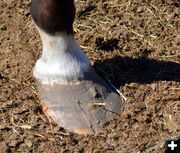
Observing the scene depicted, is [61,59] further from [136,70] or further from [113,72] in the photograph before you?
[136,70]

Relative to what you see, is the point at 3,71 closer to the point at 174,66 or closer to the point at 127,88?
the point at 127,88

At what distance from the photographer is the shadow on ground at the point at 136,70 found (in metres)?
3.39

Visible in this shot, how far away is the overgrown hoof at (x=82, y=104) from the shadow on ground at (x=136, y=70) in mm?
173

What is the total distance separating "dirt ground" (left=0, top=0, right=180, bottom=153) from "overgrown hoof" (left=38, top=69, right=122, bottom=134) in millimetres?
48

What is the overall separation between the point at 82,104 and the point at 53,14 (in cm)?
53

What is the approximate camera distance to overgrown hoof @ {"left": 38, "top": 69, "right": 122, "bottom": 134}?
3090mm

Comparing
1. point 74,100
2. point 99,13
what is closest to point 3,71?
point 74,100

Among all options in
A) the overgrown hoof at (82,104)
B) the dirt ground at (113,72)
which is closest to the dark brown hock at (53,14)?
the overgrown hoof at (82,104)

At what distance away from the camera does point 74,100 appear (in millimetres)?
3160

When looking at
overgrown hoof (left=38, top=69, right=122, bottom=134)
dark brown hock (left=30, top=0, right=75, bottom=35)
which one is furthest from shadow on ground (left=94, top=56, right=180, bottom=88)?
dark brown hock (left=30, top=0, right=75, bottom=35)

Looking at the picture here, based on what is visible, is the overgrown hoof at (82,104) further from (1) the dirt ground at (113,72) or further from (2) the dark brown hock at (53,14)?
(2) the dark brown hock at (53,14)

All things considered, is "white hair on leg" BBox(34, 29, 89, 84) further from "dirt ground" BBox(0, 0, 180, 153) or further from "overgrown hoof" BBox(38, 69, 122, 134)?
"dirt ground" BBox(0, 0, 180, 153)

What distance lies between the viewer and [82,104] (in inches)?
124

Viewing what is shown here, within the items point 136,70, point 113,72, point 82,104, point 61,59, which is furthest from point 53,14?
point 136,70
